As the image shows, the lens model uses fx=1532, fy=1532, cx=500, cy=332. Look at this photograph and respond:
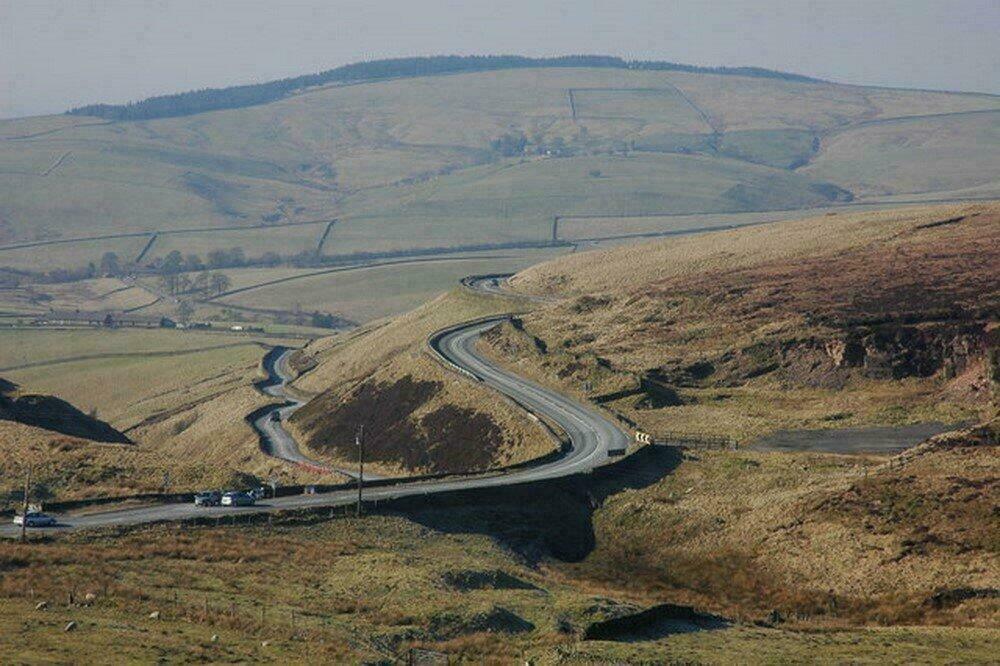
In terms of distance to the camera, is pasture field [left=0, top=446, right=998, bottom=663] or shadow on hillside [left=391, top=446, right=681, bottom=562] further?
shadow on hillside [left=391, top=446, right=681, bottom=562]

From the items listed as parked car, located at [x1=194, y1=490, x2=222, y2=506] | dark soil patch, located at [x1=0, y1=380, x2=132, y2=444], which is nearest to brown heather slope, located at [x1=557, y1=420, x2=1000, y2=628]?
parked car, located at [x1=194, y1=490, x2=222, y2=506]

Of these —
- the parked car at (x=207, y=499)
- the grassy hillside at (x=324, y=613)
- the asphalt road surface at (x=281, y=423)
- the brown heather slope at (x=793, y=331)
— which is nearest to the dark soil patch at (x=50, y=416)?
the asphalt road surface at (x=281, y=423)

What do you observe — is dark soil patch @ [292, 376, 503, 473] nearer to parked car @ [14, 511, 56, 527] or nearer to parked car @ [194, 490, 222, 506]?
parked car @ [194, 490, 222, 506]

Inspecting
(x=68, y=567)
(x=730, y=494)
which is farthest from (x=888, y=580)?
(x=68, y=567)

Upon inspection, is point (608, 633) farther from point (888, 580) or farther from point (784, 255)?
point (784, 255)

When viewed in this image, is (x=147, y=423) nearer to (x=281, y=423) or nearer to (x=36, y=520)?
(x=281, y=423)

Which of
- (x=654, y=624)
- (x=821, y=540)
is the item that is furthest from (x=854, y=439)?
(x=654, y=624)
